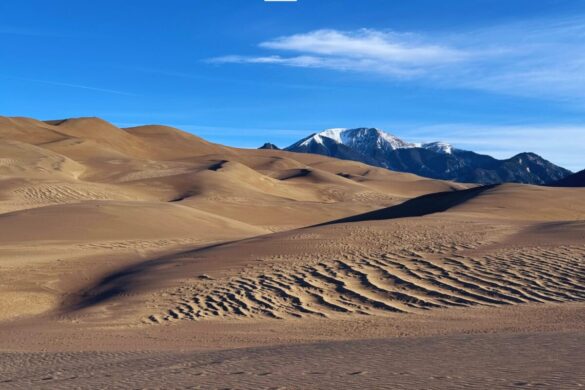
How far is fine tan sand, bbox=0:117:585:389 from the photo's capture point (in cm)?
868

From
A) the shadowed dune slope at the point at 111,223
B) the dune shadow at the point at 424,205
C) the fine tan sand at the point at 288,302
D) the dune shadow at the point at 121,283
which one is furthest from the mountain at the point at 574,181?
the dune shadow at the point at 121,283

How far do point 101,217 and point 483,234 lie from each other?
56.9 ft

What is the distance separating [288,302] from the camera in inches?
604

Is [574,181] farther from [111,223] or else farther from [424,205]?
[111,223]

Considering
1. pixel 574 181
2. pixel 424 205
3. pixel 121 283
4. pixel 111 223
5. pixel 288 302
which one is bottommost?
pixel 288 302

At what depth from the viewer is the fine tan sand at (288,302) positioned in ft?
28.5

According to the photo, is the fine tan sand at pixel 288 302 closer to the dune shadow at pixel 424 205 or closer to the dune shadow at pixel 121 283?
the dune shadow at pixel 121 283

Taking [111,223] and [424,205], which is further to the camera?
[424,205]

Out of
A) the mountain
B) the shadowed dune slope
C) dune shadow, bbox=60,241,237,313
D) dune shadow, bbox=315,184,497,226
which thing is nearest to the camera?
dune shadow, bbox=60,241,237,313

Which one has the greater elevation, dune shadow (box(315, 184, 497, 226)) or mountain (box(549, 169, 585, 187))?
mountain (box(549, 169, 585, 187))

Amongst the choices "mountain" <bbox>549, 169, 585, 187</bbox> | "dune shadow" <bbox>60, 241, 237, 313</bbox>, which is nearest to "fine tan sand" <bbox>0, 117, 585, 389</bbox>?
"dune shadow" <bbox>60, 241, 237, 313</bbox>

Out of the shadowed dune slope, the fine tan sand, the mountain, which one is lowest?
the fine tan sand

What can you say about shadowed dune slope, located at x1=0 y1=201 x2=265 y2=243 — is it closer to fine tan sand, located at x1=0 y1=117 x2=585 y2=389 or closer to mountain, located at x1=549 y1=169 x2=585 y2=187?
fine tan sand, located at x1=0 y1=117 x2=585 y2=389

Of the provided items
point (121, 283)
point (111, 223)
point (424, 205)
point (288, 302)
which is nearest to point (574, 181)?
point (424, 205)
